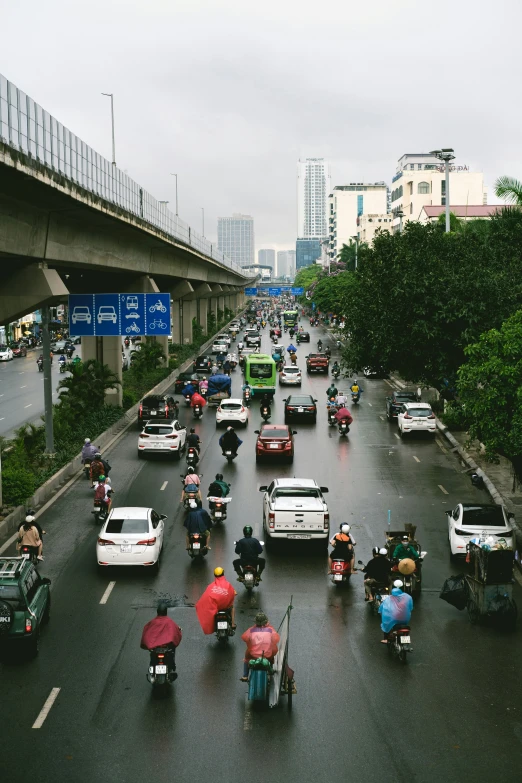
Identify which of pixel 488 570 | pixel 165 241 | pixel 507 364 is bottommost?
pixel 488 570

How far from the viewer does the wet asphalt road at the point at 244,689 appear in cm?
1082

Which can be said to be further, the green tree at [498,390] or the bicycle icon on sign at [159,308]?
the bicycle icon on sign at [159,308]

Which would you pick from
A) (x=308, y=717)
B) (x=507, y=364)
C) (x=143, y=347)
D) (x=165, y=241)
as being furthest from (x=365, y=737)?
(x=143, y=347)

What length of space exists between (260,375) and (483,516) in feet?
108

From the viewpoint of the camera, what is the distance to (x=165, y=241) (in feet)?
149

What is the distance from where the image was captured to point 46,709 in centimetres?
1238

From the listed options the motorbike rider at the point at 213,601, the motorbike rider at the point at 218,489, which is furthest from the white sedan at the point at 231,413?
the motorbike rider at the point at 213,601

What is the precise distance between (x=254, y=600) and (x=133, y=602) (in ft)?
7.64

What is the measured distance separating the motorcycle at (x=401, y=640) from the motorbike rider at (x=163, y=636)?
11.7 feet

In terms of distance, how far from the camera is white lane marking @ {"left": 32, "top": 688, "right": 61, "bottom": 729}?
39.0 feet

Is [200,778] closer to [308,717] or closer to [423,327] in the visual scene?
[308,717]

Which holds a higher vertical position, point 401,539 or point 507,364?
point 507,364

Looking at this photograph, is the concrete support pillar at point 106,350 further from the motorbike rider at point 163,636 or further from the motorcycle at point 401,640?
the motorbike rider at point 163,636

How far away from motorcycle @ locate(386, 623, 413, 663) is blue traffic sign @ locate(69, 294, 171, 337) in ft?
76.9
